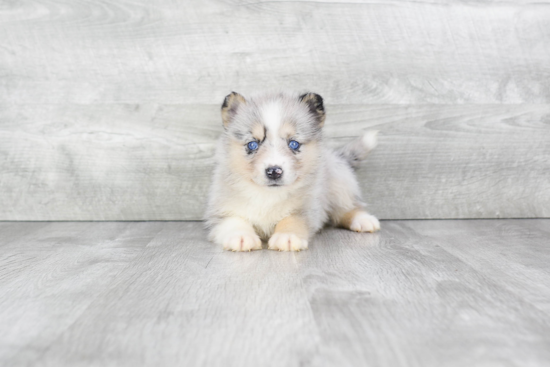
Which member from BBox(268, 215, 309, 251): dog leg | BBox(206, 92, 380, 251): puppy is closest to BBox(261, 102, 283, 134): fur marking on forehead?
BBox(206, 92, 380, 251): puppy

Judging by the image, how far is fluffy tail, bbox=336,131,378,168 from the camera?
8.55 feet

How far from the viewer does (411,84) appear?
107 inches

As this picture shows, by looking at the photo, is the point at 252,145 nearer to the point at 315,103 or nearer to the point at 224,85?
the point at 315,103

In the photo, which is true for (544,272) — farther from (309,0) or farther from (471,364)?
(309,0)

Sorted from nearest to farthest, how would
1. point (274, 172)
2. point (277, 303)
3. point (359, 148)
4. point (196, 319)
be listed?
point (196, 319), point (277, 303), point (274, 172), point (359, 148)

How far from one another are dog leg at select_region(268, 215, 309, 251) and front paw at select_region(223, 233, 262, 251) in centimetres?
6

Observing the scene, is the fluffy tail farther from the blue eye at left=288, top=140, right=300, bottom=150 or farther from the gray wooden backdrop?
the blue eye at left=288, top=140, right=300, bottom=150

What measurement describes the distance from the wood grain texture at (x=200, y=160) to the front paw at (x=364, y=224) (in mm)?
348

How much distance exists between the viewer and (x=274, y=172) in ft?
6.61

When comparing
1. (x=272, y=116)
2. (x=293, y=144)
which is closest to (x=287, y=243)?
(x=293, y=144)

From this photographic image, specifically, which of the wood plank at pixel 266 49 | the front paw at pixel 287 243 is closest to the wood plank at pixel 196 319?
the front paw at pixel 287 243

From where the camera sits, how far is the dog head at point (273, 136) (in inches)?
81.0

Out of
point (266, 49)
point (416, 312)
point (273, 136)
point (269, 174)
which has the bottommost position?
point (416, 312)

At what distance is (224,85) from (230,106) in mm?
499
